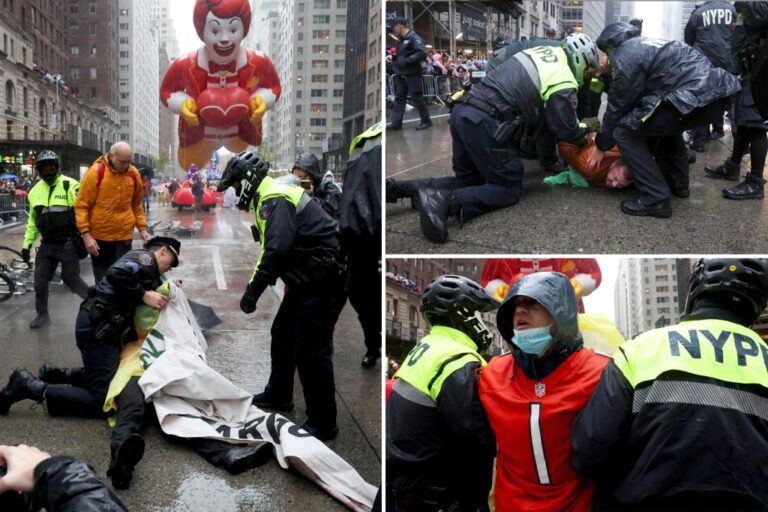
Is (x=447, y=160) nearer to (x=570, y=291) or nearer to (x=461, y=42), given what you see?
(x=461, y=42)

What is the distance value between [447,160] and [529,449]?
1636 millimetres

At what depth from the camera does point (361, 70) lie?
5.24 metres

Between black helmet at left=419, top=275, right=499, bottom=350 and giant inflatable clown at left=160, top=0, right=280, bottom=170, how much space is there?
14.7ft

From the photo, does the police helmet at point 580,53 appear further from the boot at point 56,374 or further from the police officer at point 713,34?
the boot at point 56,374

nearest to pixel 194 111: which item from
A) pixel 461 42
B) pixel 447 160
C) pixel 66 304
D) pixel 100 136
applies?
pixel 100 136

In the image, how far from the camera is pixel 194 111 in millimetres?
Result: 7156

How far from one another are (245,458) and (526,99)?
99.3 inches

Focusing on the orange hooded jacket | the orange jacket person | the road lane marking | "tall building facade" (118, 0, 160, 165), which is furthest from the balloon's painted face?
the road lane marking

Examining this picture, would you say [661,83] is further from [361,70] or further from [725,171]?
[361,70]

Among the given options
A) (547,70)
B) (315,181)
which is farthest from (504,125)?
(315,181)

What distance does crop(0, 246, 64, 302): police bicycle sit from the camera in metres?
8.17

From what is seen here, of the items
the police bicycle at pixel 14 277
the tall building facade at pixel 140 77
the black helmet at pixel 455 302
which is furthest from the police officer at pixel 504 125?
the police bicycle at pixel 14 277

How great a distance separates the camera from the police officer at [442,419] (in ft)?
9.36

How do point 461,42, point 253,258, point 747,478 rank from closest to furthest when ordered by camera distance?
point 747,478, point 461,42, point 253,258
